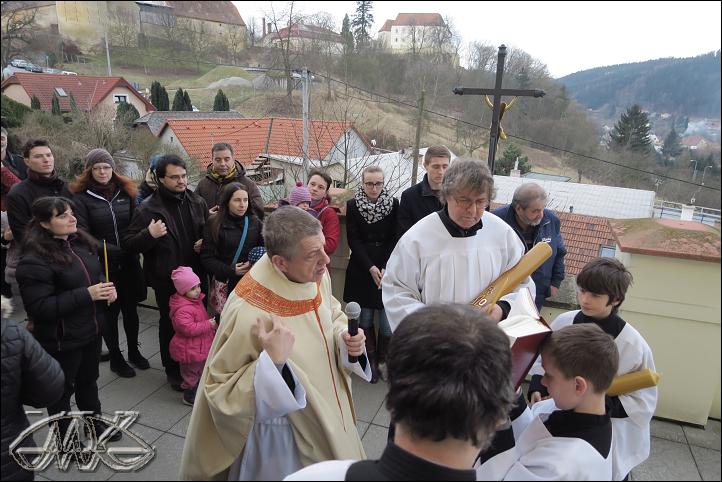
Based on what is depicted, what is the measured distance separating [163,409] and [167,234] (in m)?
1.34

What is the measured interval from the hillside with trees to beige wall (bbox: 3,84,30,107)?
2.25 m

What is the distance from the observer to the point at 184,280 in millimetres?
3264

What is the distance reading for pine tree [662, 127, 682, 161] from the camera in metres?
1.25

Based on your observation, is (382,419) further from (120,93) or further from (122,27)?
(120,93)

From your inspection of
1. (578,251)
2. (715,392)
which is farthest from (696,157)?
(578,251)

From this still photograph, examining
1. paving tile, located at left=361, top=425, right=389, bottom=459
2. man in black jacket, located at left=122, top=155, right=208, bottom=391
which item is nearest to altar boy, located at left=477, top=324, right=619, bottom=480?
paving tile, located at left=361, top=425, right=389, bottom=459

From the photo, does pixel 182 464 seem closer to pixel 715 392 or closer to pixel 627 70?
pixel 715 392

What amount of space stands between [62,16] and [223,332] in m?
1.55

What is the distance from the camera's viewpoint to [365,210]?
3621 mm

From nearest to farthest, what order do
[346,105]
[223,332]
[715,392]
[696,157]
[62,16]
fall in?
[696,157]
[715,392]
[223,332]
[62,16]
[346,105]

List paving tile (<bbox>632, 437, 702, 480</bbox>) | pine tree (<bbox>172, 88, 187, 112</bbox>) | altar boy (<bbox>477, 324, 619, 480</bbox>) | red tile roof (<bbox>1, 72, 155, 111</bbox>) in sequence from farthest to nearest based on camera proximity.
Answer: pine tree (<bbox>172, 88, 187, 112</bbox>) → red tile roof (<bbox>1, 72, 155, 111</bbox>) → altar boy (<bbox>477, 324, 619, 480</bbox>) → paving tile (<bbox>632, 437, 702, 480</bbox>)

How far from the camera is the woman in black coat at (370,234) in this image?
3.62 meters

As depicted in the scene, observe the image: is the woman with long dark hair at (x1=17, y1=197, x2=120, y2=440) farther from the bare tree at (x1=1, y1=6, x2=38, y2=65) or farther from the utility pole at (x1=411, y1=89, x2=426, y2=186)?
the utility pole at (x1=411, y1=89, x2=426, y2=186)

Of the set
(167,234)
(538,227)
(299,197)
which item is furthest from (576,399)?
(167,234)
